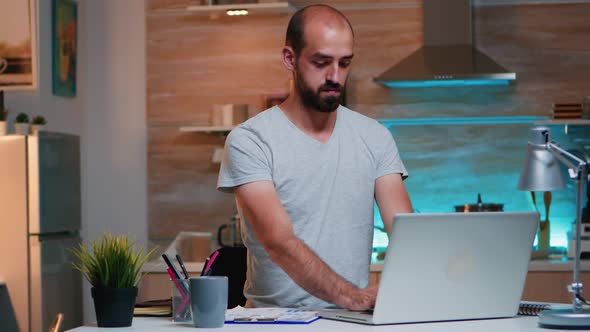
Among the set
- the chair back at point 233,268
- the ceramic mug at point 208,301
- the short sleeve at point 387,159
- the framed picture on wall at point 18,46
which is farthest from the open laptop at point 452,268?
the framed picture on wall at point 18,46

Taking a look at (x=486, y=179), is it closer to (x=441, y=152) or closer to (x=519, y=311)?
(x=441, y=152)

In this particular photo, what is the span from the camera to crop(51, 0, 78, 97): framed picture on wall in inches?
205

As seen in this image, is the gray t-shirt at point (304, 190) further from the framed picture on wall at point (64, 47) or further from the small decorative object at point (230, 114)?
the framed picture on wall at point (64, 47)

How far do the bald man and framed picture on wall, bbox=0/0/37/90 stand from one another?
115 inches

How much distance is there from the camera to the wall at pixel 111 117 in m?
5.40

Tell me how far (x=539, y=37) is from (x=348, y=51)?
116 inches

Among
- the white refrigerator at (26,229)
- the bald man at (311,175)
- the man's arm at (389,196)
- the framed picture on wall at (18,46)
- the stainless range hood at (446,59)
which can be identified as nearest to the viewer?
the bald man at (311,175)

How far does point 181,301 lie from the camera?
204 centimetres

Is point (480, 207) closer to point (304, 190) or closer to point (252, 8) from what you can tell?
point (252, 8)

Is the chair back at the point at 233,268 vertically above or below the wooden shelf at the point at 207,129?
below

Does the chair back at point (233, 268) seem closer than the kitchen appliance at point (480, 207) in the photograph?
Yes

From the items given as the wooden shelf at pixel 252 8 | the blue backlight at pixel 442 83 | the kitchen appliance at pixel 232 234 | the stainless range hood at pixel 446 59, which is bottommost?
the kitchen appliance at pixel 232 234

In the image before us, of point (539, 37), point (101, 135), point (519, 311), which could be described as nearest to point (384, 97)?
point (539, 37)

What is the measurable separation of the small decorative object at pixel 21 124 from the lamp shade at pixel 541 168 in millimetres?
3333
